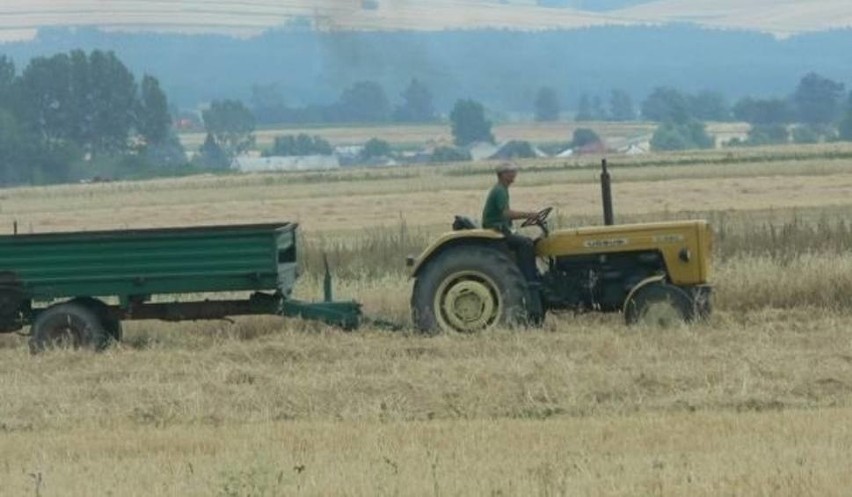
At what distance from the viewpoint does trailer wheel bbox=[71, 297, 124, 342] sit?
17.8 meters

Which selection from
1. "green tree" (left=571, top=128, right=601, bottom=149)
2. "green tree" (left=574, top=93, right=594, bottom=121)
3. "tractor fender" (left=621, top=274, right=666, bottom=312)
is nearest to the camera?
"tractor fender" (left=621, top=274, right=666, bottom=312)

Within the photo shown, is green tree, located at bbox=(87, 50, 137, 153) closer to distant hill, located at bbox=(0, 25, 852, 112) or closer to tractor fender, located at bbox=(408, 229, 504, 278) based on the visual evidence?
distant hill, located at bbox=(0, 25, 852, 112)

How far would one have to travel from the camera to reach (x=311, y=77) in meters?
162

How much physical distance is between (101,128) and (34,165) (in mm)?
7028

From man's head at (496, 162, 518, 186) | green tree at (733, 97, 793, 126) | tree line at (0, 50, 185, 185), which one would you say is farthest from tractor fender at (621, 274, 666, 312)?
green tree at (733, 97, 793, 126)

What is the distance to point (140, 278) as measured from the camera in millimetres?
17547

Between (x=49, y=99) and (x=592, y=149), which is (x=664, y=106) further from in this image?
(x=49, y=99)

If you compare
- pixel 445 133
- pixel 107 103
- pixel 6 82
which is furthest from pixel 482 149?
pixel 6 82

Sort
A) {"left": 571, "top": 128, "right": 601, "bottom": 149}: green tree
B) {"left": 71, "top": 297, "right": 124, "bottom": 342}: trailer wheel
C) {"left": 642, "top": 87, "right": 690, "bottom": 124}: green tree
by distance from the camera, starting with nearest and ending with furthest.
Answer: {"left": 71, "top": 297, "right": 124, "bottom": 342}: trailer wheel
{"left": 571, "top": 128, "right": 601, "bottom": 149}: green tree
{"left": 642, "top": 87, "right": 690, "bottom": 124}: green tree

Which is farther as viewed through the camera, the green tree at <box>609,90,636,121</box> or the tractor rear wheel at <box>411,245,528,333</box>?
the green tree at <box>609,90,636,121</box>

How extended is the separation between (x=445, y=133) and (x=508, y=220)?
104 metres

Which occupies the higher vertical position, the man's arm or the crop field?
the man's arm

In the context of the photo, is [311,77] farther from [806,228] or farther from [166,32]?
[806,228]

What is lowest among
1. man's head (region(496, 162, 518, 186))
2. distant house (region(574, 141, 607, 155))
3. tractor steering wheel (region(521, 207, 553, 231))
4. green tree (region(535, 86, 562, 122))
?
distant house (region(574, 141, 607, 155))
